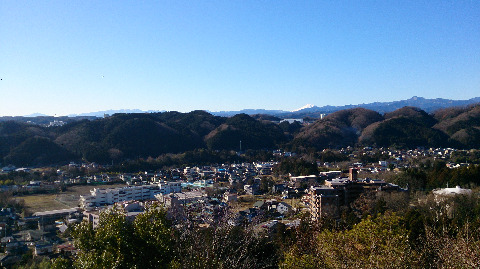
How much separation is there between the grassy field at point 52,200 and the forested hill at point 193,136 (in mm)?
5629

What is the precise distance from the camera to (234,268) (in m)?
2.74

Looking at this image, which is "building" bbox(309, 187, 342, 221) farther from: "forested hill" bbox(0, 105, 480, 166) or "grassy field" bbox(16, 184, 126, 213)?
"forested hill" bbox(0, 105, 480, 166)

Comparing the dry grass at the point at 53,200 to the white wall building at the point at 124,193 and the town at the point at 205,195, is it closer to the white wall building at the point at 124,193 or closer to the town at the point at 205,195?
the town at the point at 205,195

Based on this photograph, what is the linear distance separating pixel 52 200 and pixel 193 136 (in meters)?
13.2

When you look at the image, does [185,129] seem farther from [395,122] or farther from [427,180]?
[427,180]

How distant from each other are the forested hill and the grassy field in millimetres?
5629

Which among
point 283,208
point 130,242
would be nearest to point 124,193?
point 283,208

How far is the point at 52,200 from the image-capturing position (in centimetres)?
1043

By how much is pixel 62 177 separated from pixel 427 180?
12.3 meters

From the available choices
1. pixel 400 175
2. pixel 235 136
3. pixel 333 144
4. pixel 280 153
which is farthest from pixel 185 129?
pixel 400 175

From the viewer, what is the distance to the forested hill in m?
17.2

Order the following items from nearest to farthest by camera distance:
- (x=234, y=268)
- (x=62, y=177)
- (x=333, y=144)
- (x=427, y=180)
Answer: (x=234, y=268) < (x=427, y=180) < (x=62, y=177) < (x=333, y=144)

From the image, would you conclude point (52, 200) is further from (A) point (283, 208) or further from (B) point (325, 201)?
(B) point (325, 201)

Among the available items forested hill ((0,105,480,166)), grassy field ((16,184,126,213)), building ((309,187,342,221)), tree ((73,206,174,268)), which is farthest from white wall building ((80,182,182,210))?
tree ((73,206,174,268))
